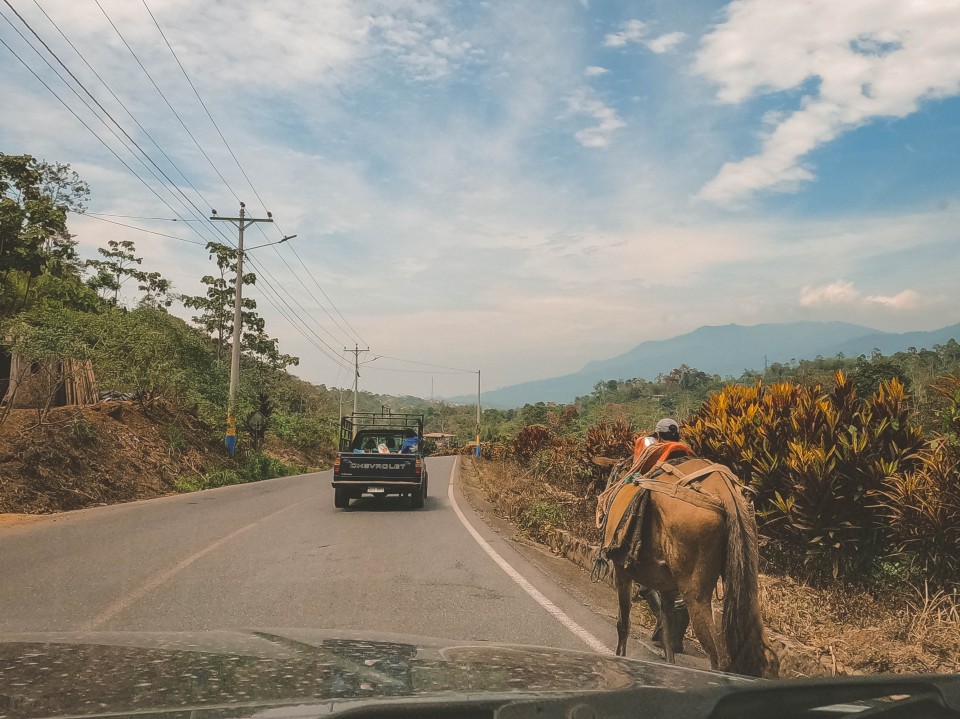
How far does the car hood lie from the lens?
2.21 metres

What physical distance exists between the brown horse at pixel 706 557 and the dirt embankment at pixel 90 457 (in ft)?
43.2

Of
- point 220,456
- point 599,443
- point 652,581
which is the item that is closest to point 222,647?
point 652,581

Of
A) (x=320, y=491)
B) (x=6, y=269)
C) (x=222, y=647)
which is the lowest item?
(x=320, y=491)

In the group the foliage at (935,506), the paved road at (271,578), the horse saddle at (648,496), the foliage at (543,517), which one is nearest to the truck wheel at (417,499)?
the paved road at (271,578)

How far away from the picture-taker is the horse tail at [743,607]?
4305mm

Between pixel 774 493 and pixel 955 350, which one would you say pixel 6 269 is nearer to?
pixel 774 493

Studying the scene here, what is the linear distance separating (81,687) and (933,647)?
5182mm

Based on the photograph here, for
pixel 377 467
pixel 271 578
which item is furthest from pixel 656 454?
pixel 377 467

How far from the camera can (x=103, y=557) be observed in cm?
924

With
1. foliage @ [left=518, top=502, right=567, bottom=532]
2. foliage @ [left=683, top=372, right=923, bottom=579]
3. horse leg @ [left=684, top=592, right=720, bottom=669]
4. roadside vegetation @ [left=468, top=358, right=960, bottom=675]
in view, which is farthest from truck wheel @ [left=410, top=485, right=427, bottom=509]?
horse leg @ [left=684, top=592, right=720, bottom=669]

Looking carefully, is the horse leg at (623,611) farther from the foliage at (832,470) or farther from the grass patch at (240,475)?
the grass patch at (240,475)

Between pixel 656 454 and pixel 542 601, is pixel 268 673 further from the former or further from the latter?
pixel 542 601

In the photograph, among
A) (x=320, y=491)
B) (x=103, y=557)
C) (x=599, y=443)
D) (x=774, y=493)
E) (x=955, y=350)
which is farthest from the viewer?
(x=955, y=350)

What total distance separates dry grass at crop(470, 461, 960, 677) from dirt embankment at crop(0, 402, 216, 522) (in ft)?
44.4
